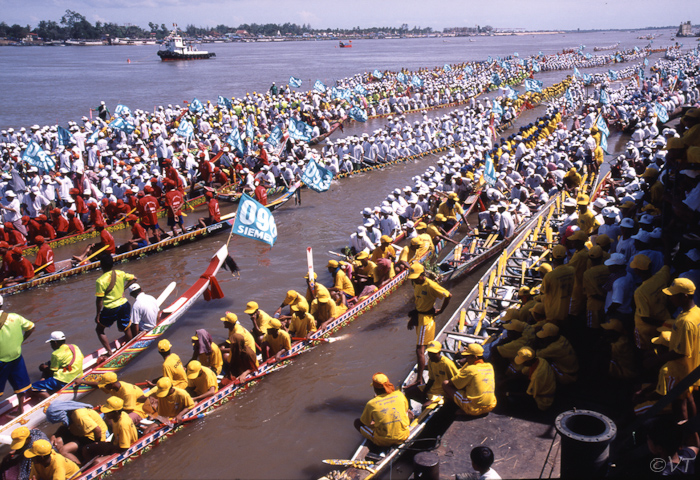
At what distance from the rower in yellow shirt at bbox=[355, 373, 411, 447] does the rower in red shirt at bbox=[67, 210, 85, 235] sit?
493 inches

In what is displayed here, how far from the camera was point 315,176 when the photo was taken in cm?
1742

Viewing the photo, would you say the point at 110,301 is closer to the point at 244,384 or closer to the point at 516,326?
the point at 244,384

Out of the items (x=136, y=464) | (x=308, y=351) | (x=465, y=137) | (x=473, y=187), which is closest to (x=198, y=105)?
(x=465, y=137)

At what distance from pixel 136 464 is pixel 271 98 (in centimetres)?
3151

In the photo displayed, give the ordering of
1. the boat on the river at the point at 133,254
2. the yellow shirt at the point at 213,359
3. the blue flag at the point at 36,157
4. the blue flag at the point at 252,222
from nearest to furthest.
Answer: the yellow shirt at the point at 213,359, the blue flag at the point at 252,222, the boat on the river at the point at 133,254, the blue flag at the point at 36,157

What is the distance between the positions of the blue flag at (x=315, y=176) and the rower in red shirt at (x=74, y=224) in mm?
6850

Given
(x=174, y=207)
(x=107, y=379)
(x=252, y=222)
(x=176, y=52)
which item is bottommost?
(x=107, y=379)

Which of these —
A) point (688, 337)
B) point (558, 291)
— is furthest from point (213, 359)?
point (688, 337)

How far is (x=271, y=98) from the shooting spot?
36.2 meters

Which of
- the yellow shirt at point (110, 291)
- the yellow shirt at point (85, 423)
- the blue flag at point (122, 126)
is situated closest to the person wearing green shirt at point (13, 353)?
the yellow shirt at point (110, 291)

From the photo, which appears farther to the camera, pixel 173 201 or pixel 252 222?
pixel 173 201

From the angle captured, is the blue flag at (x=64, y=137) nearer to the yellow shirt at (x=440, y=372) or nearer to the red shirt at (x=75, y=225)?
the red shirt at (x=75, y=225)

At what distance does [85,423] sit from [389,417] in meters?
3.93

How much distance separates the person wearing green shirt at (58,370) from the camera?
8.40 meters
